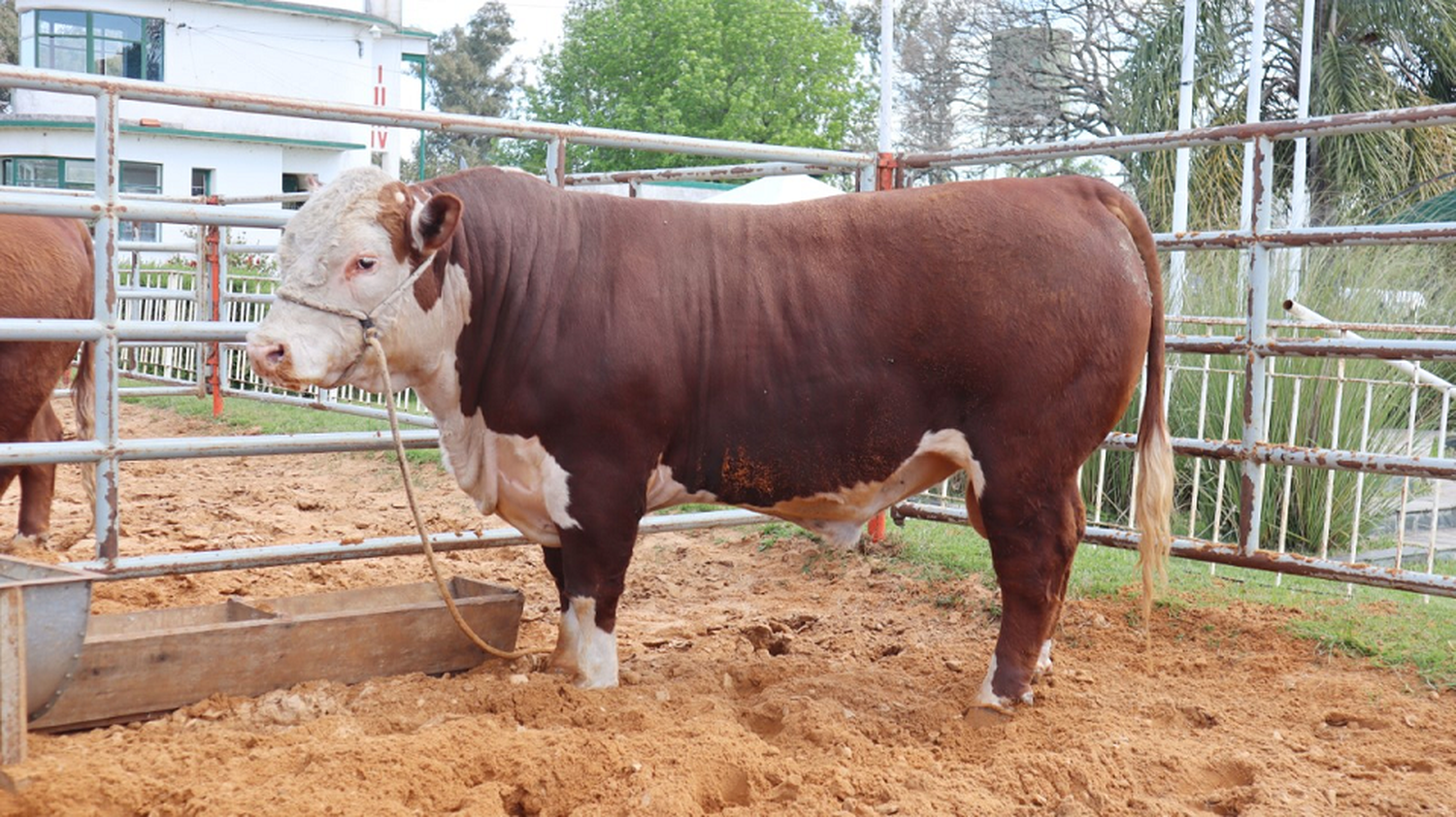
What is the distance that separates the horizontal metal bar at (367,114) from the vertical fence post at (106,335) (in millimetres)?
96

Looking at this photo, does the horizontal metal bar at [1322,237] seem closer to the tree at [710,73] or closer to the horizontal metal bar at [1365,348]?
the horizontal metal bar at [1365,348]

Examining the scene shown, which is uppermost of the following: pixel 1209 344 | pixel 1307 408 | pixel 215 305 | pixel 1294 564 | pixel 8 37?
pixel 8 37

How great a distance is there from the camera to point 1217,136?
4469mm

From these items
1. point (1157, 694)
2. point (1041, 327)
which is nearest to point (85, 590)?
point (1041, 327)

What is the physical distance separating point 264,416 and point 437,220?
23.6 ft

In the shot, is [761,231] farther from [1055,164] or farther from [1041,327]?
[1055,164]

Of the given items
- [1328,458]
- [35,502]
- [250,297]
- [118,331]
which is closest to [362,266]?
[118,331]

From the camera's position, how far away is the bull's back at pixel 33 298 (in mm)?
5172

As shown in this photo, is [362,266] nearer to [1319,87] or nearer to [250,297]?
[250,297]

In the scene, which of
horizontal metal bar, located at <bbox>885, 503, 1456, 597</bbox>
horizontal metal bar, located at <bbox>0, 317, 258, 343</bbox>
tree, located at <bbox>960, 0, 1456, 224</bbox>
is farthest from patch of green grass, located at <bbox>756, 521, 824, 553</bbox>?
tree, located at <bbox>960, 0, 1456, 224</bbox>

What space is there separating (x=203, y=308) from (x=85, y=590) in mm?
8875

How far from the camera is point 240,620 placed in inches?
153

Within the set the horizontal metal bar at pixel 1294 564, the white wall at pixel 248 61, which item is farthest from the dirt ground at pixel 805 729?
the white wall at pixel 248 61

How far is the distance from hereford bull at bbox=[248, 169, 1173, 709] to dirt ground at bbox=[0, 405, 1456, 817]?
0.33 m
